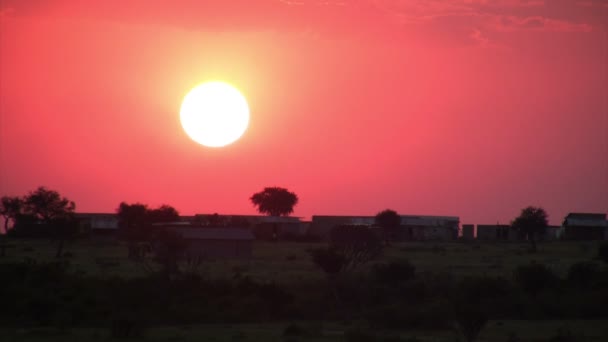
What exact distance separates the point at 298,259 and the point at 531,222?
45533 millimetres

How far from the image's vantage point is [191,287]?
189ft

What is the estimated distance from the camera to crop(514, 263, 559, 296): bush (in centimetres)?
5956

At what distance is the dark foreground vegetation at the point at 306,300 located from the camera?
51.2 m

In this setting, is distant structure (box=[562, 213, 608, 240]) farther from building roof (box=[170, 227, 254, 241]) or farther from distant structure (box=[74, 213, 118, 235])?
distant structure (box=[74, 213, 118, 235])

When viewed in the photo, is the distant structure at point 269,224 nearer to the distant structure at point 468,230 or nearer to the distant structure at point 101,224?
the distant structure at point 101,224

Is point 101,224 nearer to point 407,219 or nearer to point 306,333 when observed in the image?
point 407,219

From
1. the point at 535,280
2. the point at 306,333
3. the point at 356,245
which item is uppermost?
the point at 356,245

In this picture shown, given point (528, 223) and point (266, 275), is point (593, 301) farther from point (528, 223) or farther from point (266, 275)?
point (528, 223)

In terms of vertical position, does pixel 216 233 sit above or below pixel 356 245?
above

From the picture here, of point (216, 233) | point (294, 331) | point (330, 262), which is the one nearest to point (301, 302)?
point (330, 262)

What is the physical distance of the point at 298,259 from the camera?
8519cm

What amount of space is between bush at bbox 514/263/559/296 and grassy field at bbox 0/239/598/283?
8492mm

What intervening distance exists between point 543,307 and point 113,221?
104164mm

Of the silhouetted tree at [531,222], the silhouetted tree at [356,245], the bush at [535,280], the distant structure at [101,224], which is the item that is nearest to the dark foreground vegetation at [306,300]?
the bush at [535,280]
